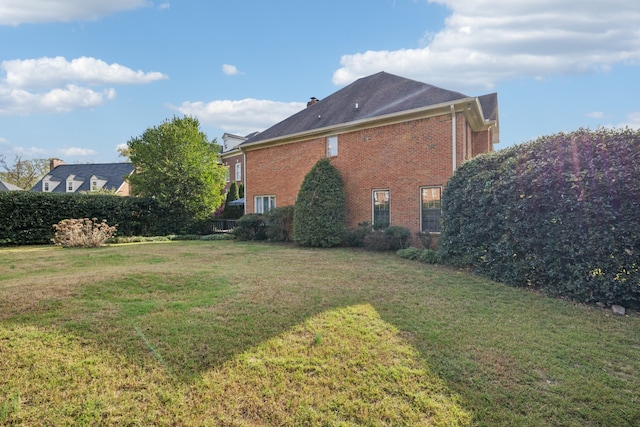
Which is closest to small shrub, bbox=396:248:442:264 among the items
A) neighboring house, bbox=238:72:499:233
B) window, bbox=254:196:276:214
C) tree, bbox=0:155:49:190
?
neighboring house, bbox=238:72:499:233

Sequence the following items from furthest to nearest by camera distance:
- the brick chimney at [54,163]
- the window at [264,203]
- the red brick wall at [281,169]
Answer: the brick chimney at [54,163], the window at [264,203], the red brick wall at [281,169]

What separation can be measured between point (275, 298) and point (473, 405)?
3068 millimetres

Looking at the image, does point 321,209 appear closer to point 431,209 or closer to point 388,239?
point 388,239

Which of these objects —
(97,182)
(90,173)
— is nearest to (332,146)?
(97,182)

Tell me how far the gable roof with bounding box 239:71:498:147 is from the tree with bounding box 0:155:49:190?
39287 mm

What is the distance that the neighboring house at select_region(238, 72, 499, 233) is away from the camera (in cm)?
1141

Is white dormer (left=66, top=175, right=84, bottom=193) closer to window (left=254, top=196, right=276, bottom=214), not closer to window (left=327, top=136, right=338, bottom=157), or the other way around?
window (left=254, top=196, right=276, bottom=214)

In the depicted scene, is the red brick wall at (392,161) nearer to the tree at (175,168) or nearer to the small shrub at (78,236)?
the tree at (175,168)

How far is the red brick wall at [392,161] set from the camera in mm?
11430

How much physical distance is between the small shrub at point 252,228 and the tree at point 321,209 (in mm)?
3117

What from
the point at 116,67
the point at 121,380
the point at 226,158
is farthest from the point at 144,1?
the point at 226,158

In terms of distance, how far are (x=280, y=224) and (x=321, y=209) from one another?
8.97 feet

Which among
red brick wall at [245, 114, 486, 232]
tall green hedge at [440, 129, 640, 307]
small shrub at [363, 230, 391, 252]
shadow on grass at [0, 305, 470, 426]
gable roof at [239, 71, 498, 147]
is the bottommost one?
shadow on grass at [0, 305, 470, 426]

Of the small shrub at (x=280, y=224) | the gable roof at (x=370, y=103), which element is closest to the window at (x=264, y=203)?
the small shrub at (x=280, y=224)
